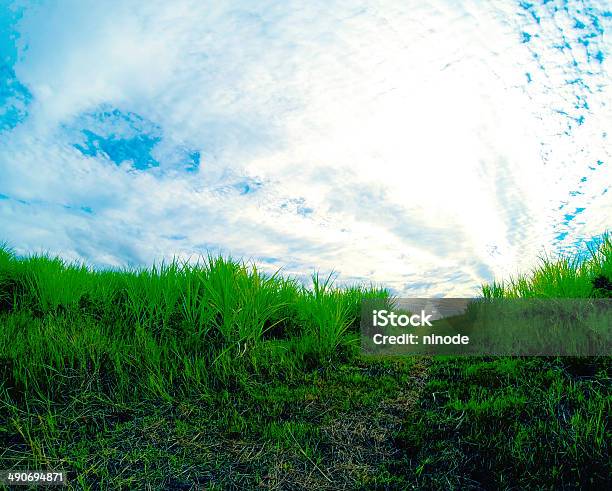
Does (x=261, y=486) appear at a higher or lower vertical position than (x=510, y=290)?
lower

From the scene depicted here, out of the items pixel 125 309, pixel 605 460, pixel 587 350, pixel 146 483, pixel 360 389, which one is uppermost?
pixel 125 309

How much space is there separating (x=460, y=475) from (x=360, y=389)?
4.29ft

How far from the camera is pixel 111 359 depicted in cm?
427

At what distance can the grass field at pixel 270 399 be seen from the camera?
300 cm

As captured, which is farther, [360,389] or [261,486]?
[360,389]

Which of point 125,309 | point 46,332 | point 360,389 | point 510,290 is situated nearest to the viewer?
point 360,389

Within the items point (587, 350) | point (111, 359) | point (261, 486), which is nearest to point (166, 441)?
point (261, 486)

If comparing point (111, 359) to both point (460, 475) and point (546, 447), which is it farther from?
point (546, 447)

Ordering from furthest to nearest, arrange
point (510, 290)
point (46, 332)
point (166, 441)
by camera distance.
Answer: point (510, 290) < point (46, 332) < point (166, 441)

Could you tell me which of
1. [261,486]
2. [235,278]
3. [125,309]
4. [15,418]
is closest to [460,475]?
[261,486]

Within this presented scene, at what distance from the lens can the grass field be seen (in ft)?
9.84

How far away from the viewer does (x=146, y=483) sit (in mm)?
2988

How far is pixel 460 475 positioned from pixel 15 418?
3.45 metres

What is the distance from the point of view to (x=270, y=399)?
12.6 feet
